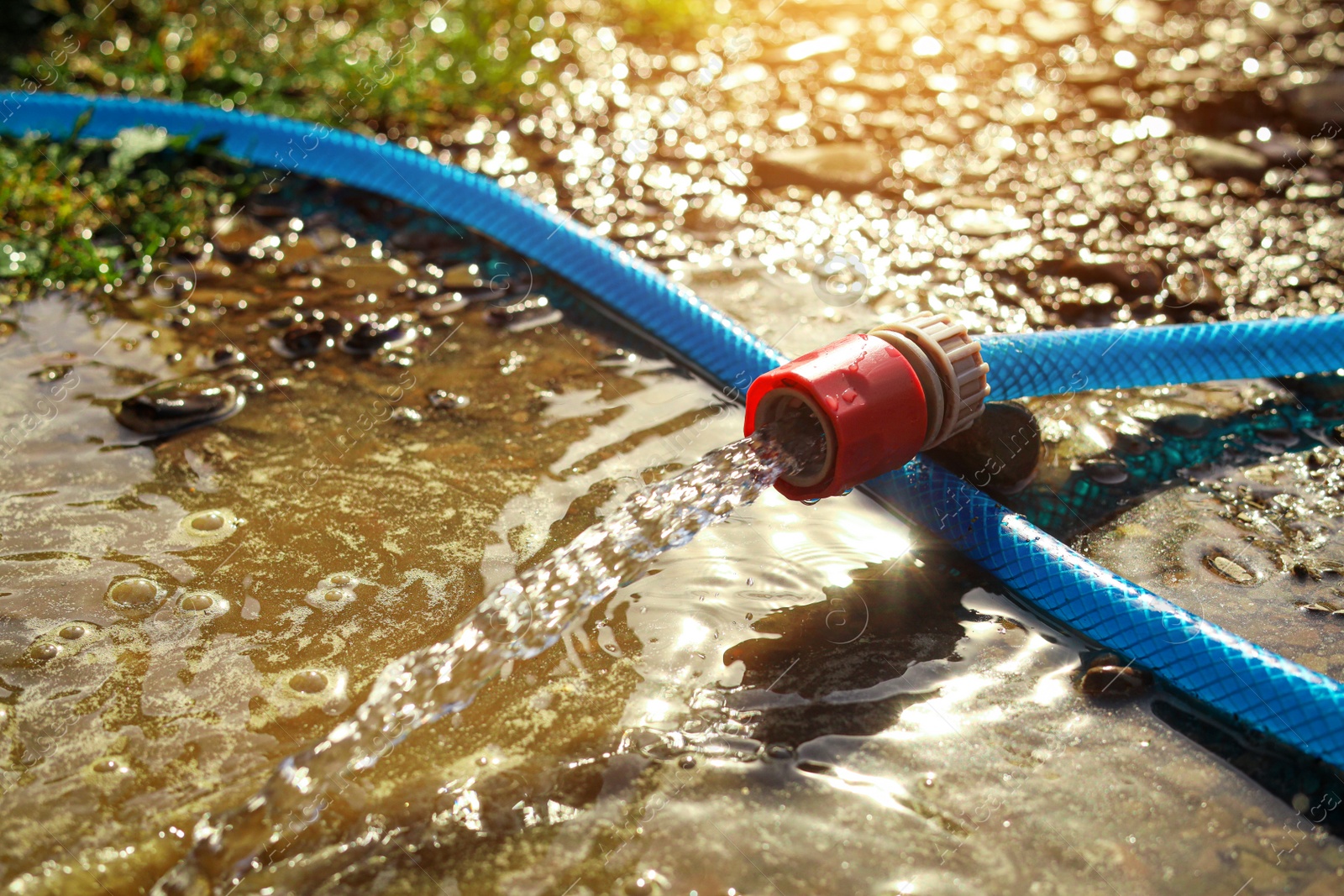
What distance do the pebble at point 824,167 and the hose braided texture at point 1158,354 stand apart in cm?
167

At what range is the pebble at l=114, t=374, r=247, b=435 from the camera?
3193 mm

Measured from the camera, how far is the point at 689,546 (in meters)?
2.84

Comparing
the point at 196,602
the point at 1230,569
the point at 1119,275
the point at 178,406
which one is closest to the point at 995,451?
the point at 1230,569

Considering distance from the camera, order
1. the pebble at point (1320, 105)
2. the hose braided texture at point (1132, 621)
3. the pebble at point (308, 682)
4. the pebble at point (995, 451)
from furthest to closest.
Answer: the pebble at point (1320, 105) < the pebble at point (995, 451) < the pebble at point (308, 682) < the hose braided texture at point (1132, 621)

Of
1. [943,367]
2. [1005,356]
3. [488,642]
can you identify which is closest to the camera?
[488,642]

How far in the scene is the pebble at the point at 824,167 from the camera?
4516mm

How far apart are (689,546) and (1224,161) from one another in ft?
10.5

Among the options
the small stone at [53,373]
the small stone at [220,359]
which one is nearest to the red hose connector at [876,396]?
the small stone at [220,359]

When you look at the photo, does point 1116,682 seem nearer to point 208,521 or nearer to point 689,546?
point 689,546

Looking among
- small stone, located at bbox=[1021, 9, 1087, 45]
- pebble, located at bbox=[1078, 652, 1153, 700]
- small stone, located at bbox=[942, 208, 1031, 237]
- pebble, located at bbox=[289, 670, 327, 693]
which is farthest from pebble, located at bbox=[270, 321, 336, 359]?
small stone, located at bbox=[1021, 9, 1087, 45]

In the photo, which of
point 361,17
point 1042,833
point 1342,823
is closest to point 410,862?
point 1042,833

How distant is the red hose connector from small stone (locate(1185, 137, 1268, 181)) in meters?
2.54

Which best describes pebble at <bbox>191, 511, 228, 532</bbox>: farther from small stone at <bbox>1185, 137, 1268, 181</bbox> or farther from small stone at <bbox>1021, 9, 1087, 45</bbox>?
small stone at <bbox>1021, 9, 1087, 45</bbox>

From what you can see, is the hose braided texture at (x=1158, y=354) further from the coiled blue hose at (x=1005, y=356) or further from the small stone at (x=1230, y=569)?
the small stone at (x=1230, y=569)
